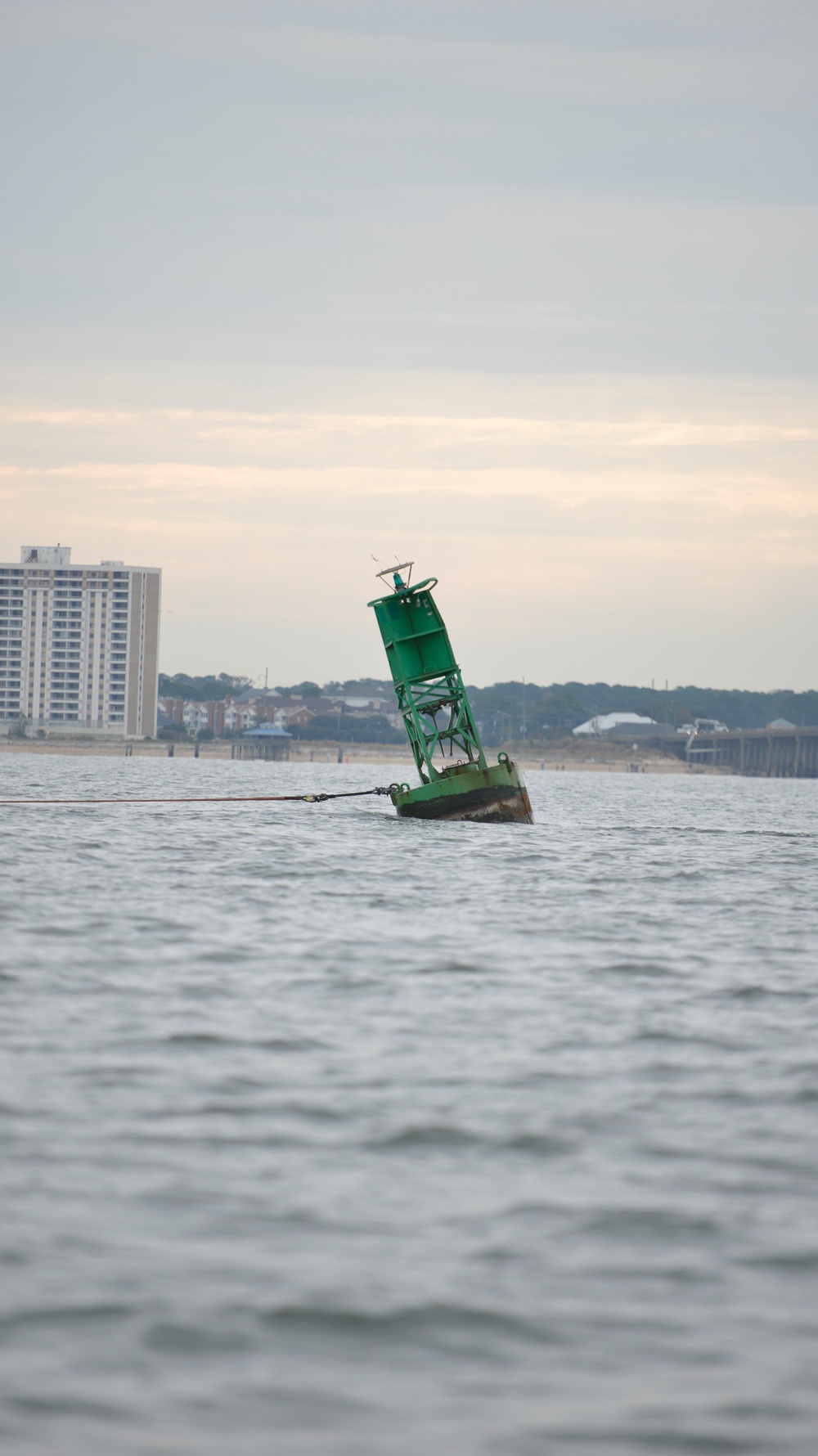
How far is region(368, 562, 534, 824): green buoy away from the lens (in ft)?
120

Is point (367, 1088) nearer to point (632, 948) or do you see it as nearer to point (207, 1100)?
point (207, 1100)

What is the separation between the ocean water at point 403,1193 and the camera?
505 cm

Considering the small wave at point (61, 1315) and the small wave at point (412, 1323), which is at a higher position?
the small wave at point (61, 1315)

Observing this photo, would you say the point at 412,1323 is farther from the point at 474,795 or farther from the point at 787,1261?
the point at 474,795

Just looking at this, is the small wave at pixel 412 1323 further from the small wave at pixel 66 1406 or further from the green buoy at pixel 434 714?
the green buoy at pixel 434 714

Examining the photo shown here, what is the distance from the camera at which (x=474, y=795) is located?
36.5 meters

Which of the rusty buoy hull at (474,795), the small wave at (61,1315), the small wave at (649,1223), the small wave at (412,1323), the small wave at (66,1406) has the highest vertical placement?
the rusty buoy hull at (474,795)

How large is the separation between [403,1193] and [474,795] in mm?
29321

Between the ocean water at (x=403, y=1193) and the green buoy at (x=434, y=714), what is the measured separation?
1957 centimetres

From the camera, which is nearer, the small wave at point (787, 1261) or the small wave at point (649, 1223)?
the small wave at point (787, 1261)

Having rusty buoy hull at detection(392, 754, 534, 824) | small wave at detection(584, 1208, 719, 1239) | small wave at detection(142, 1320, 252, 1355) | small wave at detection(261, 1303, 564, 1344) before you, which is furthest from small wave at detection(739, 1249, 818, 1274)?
rusty buoy hull at detection(392, 754, 534, 824)

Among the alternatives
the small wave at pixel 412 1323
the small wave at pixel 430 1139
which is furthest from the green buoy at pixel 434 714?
the small wave at pixel 412 1323

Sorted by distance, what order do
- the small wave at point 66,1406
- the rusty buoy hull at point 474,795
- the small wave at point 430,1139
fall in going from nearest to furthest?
the small wave at point 66,1406
the small wave at point 430,1139
the rusty buoy hull at point 474,795

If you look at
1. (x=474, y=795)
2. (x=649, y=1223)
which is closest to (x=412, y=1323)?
(x=649, y=1223)
